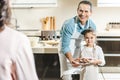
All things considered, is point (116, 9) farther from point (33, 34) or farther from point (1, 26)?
point (1, 26)

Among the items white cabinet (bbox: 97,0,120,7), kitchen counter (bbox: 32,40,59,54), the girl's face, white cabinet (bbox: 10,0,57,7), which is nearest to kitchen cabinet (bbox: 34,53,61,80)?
kitchen counter (bbox: 32,40,59,54)

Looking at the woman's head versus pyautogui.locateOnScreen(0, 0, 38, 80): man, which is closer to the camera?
pyautogui.locateOnScreen(0, 0, 38, 80): man

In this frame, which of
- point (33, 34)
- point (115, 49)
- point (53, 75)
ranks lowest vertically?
point (53, 75)

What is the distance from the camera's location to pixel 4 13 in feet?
2.70

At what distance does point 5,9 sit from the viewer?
2.69ft

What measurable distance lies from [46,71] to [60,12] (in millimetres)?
957

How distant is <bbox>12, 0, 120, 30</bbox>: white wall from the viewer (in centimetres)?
396

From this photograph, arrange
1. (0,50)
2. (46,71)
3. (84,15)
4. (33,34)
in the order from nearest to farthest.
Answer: (0,50)
(84,15)
(33,34)
(46,71)

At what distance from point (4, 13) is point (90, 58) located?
1.39 metres

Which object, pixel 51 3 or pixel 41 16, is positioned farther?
pixel 41 16

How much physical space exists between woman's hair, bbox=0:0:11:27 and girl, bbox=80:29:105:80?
1.31 metres

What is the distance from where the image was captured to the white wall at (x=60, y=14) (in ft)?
13.0

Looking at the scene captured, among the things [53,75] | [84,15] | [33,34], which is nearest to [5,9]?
[84,15]

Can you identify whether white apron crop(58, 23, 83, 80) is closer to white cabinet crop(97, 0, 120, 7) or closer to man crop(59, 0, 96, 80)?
man crop(59, 0, 96, 80)
